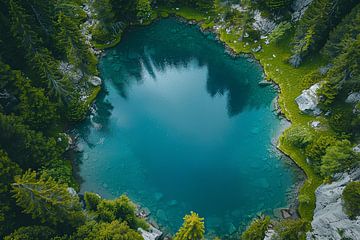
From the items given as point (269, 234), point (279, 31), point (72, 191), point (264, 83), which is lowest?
point (269, 234)

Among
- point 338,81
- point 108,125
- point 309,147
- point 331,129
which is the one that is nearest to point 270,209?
point 309,147

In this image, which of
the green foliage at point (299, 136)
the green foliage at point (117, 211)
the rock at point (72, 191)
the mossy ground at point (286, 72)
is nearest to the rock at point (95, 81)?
the mossy ground at point (286, 72)

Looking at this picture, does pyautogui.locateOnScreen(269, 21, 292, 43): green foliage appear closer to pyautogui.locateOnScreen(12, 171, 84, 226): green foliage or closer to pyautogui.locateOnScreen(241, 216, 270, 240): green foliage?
pyautogui.locateOnScreen(241, 216, 270, 240): green foliage

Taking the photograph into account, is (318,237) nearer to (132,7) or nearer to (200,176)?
(200,176)

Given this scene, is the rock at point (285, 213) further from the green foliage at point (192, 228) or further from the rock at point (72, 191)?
the rock at point (72, 191)

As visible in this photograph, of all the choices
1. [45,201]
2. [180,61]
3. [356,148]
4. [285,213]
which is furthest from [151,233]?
[180,61]

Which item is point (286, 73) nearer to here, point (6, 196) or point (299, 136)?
point (299, 136)

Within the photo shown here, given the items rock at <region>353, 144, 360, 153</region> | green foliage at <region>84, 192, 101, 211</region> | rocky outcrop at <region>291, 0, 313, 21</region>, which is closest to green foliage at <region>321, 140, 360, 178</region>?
rock at <region>353, 144, 360, 153</region>
